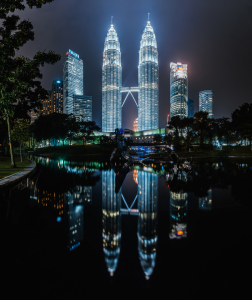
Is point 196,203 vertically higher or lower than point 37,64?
lower

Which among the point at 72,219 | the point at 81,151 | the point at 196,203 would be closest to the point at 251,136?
Result: the point at 81,151

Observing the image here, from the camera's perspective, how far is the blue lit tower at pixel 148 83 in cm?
18388

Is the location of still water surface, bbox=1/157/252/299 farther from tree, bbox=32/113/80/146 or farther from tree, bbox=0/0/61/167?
tree, bbox=32/113/80/146

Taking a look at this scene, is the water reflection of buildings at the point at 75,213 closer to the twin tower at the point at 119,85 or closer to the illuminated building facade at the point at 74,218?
the illuminated building facade at the point at 74,218

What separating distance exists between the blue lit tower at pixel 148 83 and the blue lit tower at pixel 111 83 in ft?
74.2

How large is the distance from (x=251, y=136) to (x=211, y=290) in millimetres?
62602

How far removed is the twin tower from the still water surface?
176 metres

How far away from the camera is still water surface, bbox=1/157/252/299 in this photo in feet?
10.2

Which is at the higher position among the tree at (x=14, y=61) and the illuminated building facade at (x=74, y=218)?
the tree at (x=14, y=61)

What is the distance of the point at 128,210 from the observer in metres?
6.79

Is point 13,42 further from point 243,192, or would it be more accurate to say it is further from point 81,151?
point 81,151

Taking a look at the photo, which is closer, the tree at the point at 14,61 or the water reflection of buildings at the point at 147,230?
the water reflection of buildings at the point at 147,230

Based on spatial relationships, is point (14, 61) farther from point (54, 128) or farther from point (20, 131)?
point (54, 128)

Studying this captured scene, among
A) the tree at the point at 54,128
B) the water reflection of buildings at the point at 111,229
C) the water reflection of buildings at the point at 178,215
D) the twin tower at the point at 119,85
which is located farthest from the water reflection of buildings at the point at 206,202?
the twin tower at the point at 119,85
